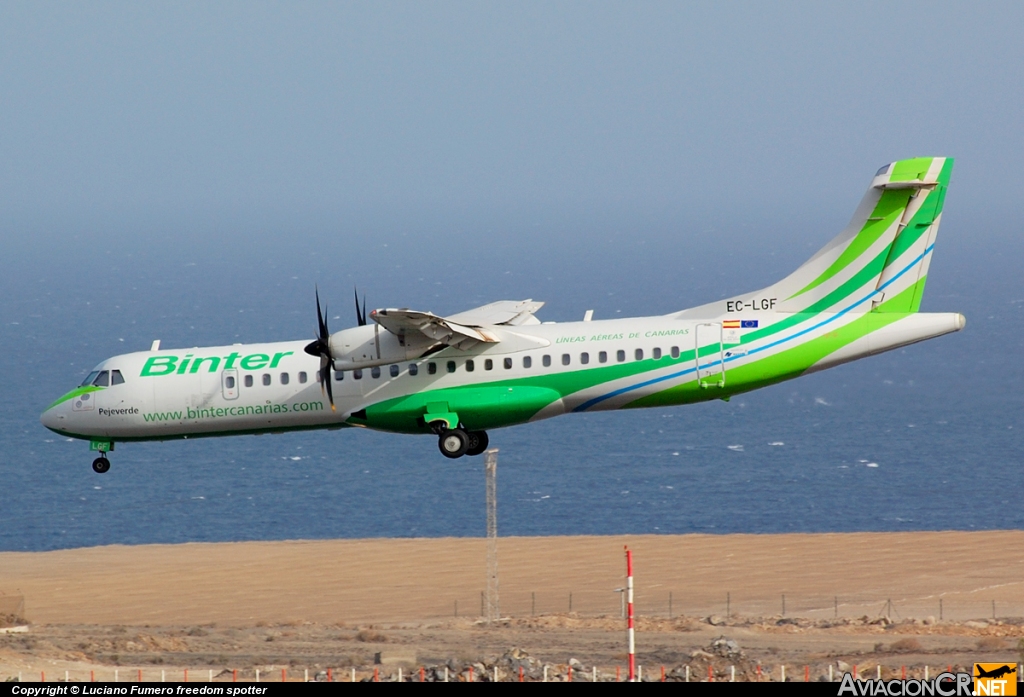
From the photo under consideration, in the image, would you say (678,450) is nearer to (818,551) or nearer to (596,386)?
(818,551)

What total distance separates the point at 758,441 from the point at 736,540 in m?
33.2

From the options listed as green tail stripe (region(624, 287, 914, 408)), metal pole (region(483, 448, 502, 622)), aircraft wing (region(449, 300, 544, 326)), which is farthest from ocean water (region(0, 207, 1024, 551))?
aircraft wing (region(449, 300, 544, 326))

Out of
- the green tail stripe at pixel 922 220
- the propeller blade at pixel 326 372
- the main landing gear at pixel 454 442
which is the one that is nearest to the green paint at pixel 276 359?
the propeller blade at pixel 326 372

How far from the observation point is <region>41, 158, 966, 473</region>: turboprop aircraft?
47.7 m

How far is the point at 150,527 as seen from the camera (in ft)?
311

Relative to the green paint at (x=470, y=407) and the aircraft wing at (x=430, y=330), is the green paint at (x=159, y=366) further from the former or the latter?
the aircraft wing at (x=430, y=330)

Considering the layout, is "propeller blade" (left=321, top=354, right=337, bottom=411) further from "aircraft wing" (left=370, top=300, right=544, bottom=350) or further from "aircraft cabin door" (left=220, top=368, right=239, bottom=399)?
"aircraft cabin door" (left=220, top=368, right=239, bottom=399)

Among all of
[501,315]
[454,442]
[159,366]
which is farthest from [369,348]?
[159,366]

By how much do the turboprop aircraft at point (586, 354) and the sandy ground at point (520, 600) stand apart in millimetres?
8557

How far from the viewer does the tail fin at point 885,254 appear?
48344 mm

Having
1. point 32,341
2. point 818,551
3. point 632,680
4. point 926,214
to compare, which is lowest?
point 632,680

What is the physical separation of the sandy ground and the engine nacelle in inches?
400

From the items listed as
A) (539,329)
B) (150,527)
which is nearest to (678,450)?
(150,527)

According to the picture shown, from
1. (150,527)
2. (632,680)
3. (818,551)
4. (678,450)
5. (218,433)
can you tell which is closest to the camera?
(632,680)
